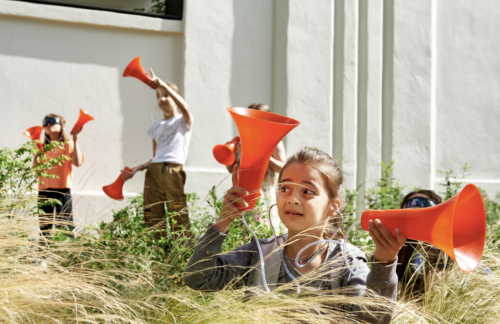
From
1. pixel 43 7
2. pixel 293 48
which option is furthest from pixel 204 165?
pixel 43 7

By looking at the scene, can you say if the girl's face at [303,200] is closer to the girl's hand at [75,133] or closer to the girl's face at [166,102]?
the girl's face at [166,102]

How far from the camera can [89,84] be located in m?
5.64

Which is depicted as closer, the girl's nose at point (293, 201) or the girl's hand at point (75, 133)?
the girl's nose at point (293, 201)

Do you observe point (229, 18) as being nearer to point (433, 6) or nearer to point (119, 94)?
point (119, 94)

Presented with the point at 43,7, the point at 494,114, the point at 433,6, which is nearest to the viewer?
the point at 43,7

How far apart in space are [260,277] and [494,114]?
20.4 ft

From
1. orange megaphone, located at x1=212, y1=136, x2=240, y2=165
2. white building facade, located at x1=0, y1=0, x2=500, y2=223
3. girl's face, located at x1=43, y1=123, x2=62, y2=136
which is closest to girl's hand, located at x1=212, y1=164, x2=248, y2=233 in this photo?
orange megaphone, located at x1=212, y1=136, x2=240, y2=165

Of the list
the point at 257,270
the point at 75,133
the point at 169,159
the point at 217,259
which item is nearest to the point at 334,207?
the point at 257,270

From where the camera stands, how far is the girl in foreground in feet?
5.84

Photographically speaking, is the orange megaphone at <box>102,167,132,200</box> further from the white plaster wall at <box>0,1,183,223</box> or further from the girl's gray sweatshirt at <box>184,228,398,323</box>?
the girl's gray sweatshirt at <box>184,228,398,323</box>

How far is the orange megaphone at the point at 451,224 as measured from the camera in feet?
4.80

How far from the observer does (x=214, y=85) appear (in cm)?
575

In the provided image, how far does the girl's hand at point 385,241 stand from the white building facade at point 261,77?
3.87 metres

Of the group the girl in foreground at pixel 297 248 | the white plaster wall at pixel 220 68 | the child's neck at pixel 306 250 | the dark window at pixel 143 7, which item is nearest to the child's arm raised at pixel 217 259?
the girl in foreground at pixel 297 248
